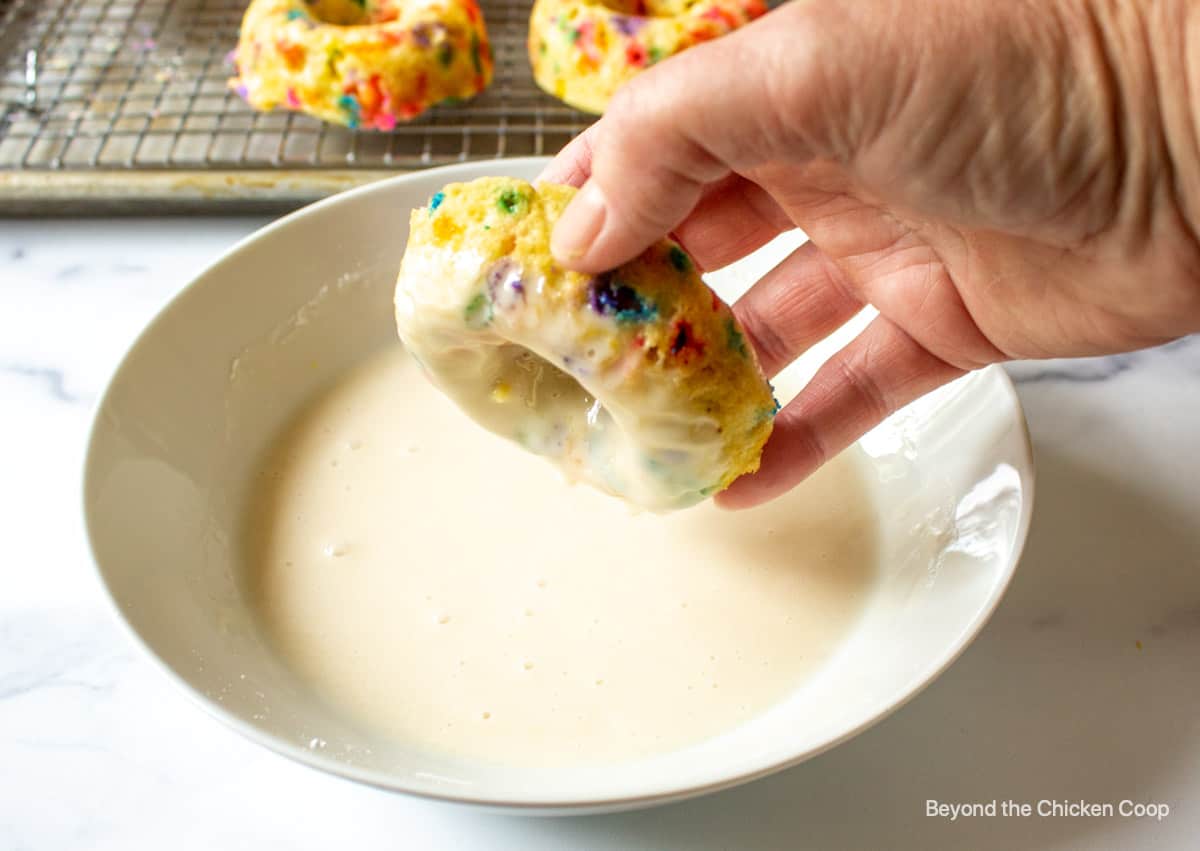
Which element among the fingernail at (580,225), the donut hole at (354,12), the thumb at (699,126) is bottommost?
the donut hole at (354,12)

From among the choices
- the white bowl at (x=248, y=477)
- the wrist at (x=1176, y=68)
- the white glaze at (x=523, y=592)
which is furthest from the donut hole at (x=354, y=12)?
the wrist at (x=1176, y=68)

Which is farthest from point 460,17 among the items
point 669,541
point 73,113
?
point 669,541

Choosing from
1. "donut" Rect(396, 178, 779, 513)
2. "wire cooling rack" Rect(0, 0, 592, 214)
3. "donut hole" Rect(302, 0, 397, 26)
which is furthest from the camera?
"donut hole" Rect(302, 0, 397, 26)

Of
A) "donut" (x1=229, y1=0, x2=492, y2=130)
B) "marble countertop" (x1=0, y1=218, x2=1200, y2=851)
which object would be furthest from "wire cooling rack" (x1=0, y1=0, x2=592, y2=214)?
"marble countertop" (x1=0, y1=218, x2=1200, y2=851)

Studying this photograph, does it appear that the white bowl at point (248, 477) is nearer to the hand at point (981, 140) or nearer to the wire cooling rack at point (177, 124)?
the hand at point (981, 140)

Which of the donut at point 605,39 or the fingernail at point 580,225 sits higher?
the fingernail at point 580,225

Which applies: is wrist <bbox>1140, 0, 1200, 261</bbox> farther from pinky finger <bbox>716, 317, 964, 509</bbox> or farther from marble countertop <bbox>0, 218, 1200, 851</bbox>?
marble countertop <bbox>0, 218, 1200, 851</bbox>

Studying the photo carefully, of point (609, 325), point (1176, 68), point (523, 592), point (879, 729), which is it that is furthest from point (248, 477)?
point (1176, 68)
